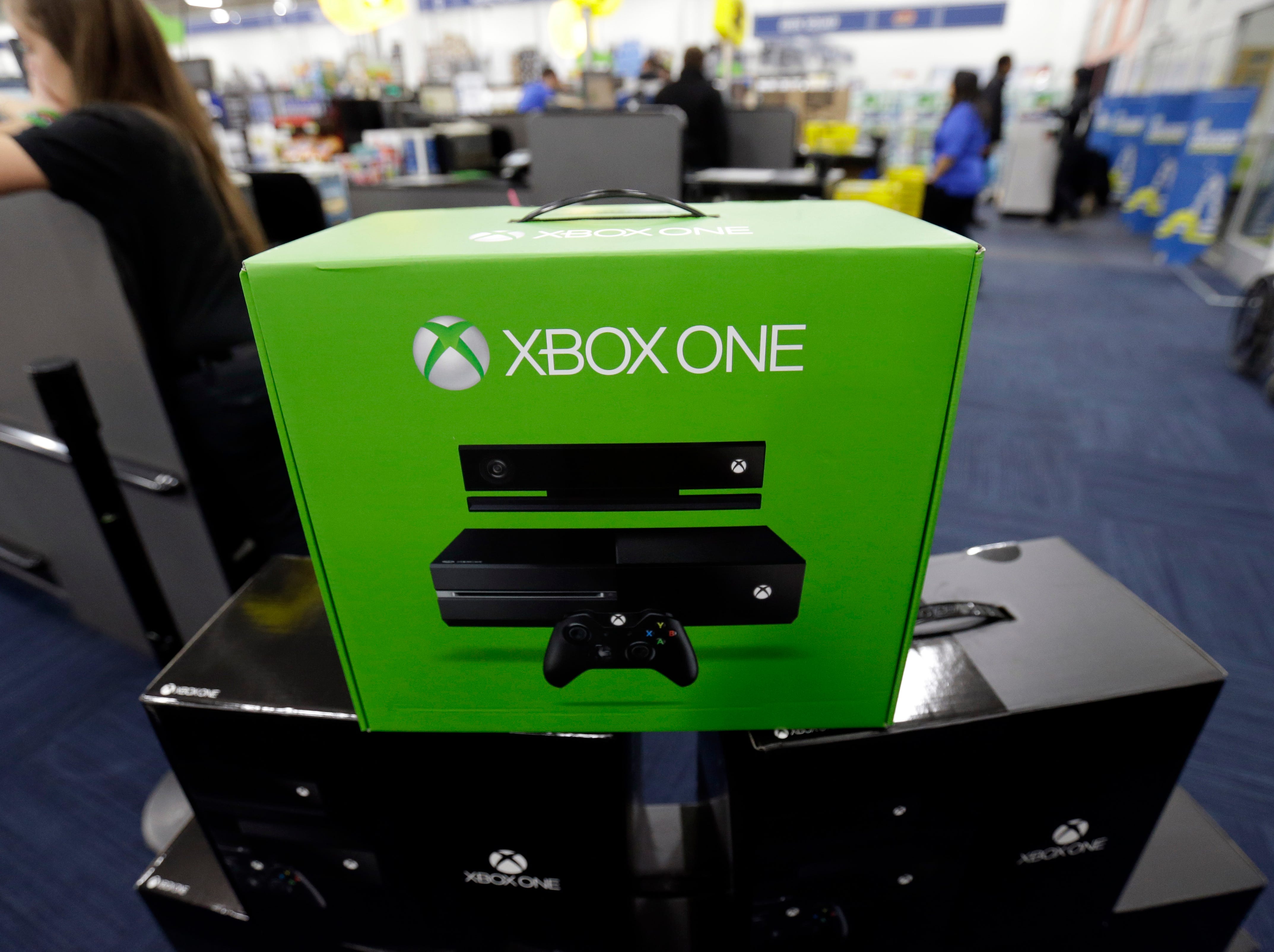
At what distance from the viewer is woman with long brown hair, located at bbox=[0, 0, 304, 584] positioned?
1.00m

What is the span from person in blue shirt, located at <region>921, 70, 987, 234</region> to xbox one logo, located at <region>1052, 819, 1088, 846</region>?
146 inches

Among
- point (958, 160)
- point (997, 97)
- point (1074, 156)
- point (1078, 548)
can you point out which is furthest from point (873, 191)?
point (1074, 156)

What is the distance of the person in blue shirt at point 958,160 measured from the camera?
12.7 ft

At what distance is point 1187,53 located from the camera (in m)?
6.27

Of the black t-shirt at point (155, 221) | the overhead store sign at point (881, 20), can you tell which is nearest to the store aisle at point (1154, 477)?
the black t-shirt at point (155, 221)

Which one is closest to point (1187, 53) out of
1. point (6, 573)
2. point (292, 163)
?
point (292, 163)

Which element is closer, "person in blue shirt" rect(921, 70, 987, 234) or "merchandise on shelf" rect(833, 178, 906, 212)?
"merchandise on shelf" rect(833, 178, 906, 212)

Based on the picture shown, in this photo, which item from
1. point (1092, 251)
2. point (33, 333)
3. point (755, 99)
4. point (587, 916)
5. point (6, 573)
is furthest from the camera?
point (755, 99)

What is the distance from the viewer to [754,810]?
0.65 m

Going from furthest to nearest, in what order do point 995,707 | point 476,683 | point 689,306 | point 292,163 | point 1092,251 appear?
point 1092,251 < point 292,163 < point 995,707 < point 476,683 < point 689,306

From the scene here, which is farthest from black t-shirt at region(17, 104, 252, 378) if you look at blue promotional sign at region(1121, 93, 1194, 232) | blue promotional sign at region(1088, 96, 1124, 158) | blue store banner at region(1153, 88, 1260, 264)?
blue promotional sign at region(1088, 96, 1124, 158)

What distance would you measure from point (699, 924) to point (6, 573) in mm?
2010

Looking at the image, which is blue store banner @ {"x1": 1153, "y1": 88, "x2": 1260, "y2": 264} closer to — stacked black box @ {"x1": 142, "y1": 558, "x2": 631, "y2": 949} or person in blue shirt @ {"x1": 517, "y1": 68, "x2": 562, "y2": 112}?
person in blue shirt @ {"x1": 517, "y1": 68, "x2": 562, "y2": 112}

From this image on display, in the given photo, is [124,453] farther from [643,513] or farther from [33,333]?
[643,513]
